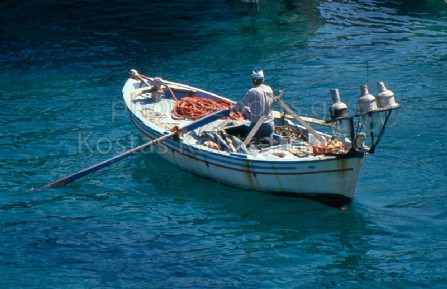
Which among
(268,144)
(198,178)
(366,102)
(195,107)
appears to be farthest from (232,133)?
(366,102)

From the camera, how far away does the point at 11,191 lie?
64.3 feet

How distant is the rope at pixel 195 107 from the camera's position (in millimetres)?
20969

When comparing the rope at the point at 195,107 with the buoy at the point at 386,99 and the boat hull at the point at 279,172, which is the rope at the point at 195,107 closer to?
the boat hull at the point at 279,172

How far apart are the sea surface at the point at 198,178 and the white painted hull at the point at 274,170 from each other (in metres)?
0.42

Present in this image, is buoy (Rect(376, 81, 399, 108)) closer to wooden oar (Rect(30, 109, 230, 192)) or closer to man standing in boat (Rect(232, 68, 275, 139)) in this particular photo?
man standing in boat (Rect(232, 68, 275, 139))

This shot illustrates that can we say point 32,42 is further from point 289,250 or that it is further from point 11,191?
→ point 289,250

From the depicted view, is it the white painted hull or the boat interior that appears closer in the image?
the white painted hull

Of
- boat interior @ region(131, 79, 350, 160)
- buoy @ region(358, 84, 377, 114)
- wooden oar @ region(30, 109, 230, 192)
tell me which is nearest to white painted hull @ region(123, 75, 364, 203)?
boat interior @ region(131, 79, 350, 160)

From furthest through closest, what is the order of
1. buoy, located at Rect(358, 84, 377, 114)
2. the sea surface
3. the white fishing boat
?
the white fishing boat < the sea surface < buoy, located at Rect(358, 84, 377, 114)

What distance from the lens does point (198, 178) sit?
19.7 m

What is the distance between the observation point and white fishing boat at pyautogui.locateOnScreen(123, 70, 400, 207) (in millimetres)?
16328

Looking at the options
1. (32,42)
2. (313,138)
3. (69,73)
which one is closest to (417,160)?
(313,138)

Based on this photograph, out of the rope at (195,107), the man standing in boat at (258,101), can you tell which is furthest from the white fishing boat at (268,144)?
the man standing in boat at (258,101)

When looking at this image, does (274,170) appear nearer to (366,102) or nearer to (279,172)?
(279,172)
